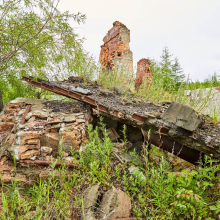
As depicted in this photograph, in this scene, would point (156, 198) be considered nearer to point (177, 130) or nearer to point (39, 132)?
point (177, 130)

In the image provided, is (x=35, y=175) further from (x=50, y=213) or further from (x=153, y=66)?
(x=153, y=66)

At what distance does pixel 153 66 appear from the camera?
35.1 feet

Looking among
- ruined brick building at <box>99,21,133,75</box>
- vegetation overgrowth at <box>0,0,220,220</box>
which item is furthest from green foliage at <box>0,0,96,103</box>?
ruined brick building at <box>99,21,133,75</box>

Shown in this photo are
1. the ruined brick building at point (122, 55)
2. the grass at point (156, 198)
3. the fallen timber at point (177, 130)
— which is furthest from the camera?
the ruined brick building at point (122, 55)

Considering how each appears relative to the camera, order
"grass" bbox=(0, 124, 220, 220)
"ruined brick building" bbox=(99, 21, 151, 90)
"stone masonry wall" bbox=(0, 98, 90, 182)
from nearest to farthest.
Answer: "grass" bbox=(0, 124, 220, 220), "stone masonry wall" bbox=(0, 98, 90, 182), "ruined brick building" bbox=(99, 21, 151, 90)

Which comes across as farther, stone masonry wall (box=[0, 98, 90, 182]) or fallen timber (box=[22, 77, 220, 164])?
stone masonry wall (box=[0, 98, 90, 182])

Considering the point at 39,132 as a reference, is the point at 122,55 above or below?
above

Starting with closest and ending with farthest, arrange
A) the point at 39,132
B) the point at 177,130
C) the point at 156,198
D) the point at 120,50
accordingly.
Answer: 1. the point at 156,198
2. the point at 177,130
3. the point at 39,132
4. the point at 120,50

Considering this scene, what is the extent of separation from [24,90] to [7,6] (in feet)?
12.2

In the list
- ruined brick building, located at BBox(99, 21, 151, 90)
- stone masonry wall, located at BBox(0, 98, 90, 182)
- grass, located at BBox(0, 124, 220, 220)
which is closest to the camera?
grass, located at BBox(0, 124, 220, 220)

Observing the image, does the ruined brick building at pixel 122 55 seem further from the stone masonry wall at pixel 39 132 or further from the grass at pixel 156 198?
the grass at pixel 156 198

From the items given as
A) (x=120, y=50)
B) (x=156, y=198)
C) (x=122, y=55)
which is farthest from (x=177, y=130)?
(x=120, y=50)

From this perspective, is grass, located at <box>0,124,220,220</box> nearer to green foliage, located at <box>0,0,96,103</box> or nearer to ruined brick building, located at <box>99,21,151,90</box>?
green foliage, located at <box>0,0,96,103</box>

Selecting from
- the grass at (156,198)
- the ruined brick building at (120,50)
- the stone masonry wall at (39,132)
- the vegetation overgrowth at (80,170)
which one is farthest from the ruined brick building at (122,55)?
the grass at (156,198)
